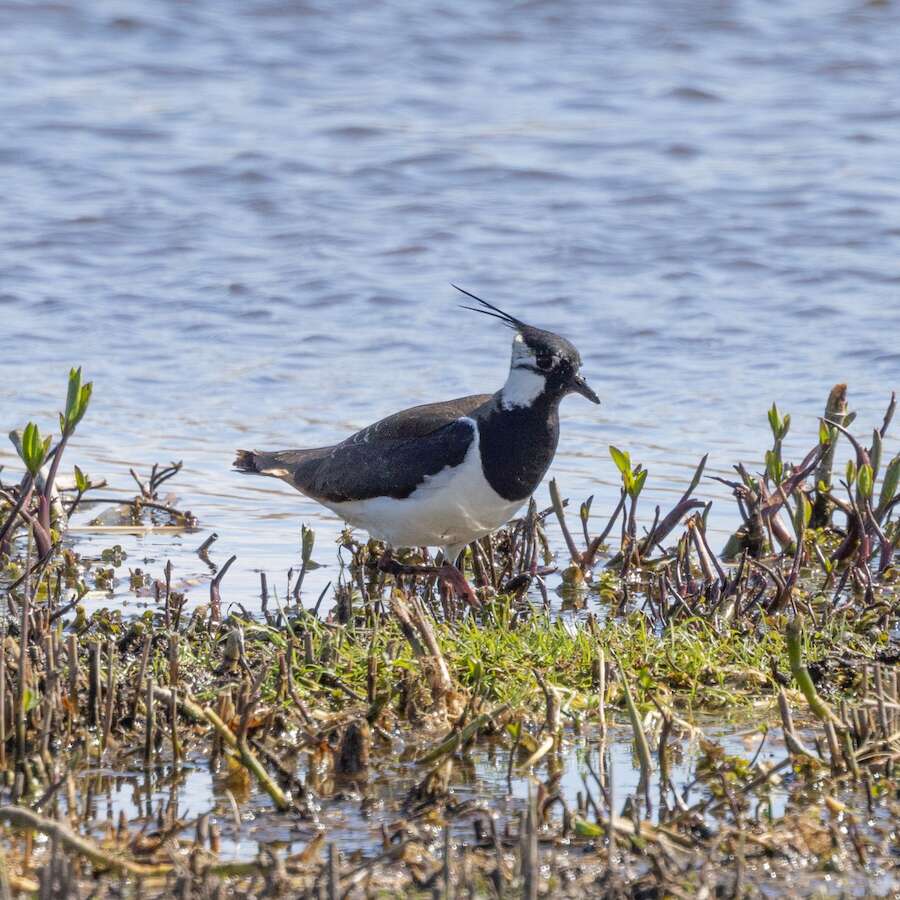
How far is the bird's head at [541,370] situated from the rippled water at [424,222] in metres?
1.15

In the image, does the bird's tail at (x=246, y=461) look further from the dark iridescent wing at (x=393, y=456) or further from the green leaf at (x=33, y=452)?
the green leaf at (x=33, y=452)

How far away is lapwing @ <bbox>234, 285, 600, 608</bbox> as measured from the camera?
5.93 m

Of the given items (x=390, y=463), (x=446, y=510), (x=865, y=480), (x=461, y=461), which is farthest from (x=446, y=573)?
(x=865, y=480)

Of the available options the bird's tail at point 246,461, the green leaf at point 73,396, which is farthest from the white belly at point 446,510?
the green leaf at point 73,396

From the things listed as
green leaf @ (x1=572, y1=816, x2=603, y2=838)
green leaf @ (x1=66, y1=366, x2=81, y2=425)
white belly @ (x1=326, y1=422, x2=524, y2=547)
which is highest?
green leaf @ (x1=66, y1=366, x2=81, y2=425)

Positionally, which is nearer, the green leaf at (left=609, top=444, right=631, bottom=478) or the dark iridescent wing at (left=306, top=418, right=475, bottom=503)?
the dark iridescent wing at (left=306, top=418, right=475, bottom=503)

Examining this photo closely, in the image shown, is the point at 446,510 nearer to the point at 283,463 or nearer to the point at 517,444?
the point at 517,444

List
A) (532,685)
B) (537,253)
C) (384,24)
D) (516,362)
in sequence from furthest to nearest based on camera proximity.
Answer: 1. (384,24)
2. (537,253)
3. (516,362)
4. (532,685)

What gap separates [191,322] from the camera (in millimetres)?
10500

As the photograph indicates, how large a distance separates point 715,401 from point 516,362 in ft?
10.1

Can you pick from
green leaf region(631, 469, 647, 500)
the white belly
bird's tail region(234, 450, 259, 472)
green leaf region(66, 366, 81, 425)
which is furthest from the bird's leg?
green leaf region(66, 366, 81, 425)

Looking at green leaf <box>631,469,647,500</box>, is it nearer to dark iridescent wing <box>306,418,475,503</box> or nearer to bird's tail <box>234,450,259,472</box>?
dark iridescent wing <box>306,418,475,503</box>

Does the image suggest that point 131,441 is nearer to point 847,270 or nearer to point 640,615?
point 640,615

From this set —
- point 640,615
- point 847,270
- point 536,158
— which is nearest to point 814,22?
point 536,158
